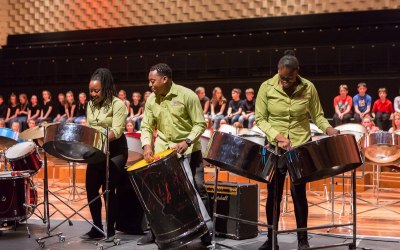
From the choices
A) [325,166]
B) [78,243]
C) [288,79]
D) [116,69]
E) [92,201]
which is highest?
[116,69]

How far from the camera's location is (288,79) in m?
2.88

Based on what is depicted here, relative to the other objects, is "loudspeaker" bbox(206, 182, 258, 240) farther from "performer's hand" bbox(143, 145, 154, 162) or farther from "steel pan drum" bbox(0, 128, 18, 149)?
"steel pan drum" bbox(0, 128, 18, 149)

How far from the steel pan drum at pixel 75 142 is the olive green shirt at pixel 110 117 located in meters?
0.16

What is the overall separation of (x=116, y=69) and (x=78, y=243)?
5.71 metres

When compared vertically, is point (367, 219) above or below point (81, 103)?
below

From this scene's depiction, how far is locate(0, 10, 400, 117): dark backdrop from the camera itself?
7477mm

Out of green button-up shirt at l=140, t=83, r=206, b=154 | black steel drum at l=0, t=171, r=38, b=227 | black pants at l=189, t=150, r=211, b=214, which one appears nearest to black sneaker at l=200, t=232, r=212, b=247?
black pants at l=189, t=150, r=211, b=214

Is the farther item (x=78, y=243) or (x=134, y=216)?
(x=134, y=216)

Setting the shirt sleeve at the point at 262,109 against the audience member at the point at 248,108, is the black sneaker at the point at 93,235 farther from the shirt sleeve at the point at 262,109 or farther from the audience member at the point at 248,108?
the audience member at the point at 248,108

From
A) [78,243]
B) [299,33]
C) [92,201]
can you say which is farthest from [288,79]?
[299,33]

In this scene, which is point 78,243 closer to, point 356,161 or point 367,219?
point 356,161

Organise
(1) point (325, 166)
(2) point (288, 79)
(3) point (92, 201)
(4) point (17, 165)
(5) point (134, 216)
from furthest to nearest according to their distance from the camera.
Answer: (4) point (17, 165) < (5) point (134, 216) < (3) point (92, 201) < (2) point (288, 79) < (1) point (325, 166)

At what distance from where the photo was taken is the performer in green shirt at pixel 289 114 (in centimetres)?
289

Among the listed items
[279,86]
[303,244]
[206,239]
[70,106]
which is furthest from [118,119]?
[70,106]
